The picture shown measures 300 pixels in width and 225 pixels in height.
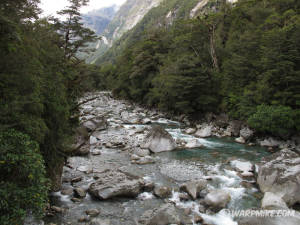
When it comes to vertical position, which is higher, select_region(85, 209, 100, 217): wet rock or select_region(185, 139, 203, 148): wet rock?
select_region(185, 139, 203, 148): wet rock

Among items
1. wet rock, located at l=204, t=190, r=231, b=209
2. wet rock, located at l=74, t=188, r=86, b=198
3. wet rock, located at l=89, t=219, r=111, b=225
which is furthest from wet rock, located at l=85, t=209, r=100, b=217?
wet rock, located at l=204, t=190, r=231, b=209

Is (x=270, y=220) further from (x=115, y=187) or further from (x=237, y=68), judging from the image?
(x=237, y=68)

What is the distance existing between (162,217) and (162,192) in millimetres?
1850

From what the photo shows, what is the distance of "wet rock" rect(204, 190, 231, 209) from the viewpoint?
7634 mm

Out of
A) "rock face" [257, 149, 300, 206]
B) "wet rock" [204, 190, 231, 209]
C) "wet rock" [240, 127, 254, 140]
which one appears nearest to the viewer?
"wet rock" [204, 190, 231, 209]

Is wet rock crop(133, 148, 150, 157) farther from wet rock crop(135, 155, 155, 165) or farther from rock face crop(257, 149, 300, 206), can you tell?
rock face crop(257, 149, 300, 206)

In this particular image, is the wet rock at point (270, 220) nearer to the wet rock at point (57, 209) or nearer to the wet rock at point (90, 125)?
the wet rock at point (57, 209)

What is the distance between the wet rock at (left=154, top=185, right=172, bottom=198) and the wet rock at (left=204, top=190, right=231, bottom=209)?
1.53m

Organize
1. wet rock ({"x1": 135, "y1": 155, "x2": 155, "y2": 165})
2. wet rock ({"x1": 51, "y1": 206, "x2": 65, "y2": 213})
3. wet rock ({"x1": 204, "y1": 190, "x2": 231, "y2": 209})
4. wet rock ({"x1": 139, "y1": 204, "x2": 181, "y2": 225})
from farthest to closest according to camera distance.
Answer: wet rock ({"x1": 135, "y1": 155, "x2": 155, "y2": 165}) → wet rock ({"x1": 204, "y1": 190, "x2": 231, "y2": 209}) → wet rock ({"x1": 51, "y1": 206, "x2": 65, "y2": 213}) → wet rock ({"x1": 139, "y1": 204, "x2": 181, "y2": 225})

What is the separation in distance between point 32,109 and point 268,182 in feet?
29.8

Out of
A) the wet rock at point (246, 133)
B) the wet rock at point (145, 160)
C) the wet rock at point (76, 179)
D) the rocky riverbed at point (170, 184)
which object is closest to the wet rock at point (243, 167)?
the rocky riverbed at point (170, 184)

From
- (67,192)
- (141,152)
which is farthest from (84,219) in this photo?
(141,152)

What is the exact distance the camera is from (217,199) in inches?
307

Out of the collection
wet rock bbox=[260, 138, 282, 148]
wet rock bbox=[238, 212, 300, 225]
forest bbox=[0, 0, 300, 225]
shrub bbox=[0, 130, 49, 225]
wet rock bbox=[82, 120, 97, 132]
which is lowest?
wet rock bbox=[238, 212, 300, 225]
